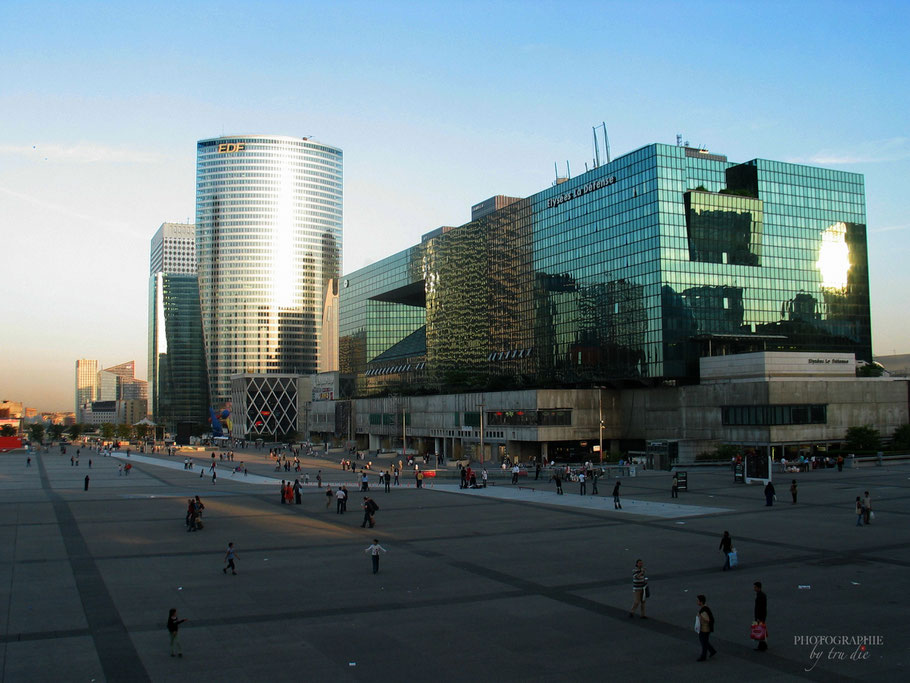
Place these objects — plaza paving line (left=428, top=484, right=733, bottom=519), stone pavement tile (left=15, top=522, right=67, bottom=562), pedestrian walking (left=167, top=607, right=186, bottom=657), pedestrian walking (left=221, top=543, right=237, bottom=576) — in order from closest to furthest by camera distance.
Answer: pedestrian walking (left=167, top=607, right=186, bottom=657) → pedestrian walking (left=221, top=543, right=237, bottom=576) → stone pavement tile (left=15, top=522, right=67, bottom=562) → plaza paving line (left=428, top=484, right=733, bottom=519)

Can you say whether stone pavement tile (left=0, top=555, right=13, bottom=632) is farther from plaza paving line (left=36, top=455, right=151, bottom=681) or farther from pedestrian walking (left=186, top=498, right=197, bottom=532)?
pedestrian walking (left=186, top=498, right=197, bottom=532)

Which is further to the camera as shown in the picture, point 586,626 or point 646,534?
point 646,534

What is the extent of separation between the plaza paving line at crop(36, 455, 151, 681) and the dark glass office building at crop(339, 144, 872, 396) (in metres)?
76.3

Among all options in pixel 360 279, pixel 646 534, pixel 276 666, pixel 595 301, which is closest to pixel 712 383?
pixel 595 301

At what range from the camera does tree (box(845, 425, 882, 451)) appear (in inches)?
3019

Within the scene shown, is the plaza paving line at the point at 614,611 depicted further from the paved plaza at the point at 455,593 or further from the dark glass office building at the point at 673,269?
the dark glass office building at the point at 673,269

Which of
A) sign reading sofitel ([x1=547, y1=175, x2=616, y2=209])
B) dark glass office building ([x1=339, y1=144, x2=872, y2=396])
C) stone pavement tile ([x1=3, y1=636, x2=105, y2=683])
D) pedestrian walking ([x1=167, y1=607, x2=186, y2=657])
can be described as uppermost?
sign reading sofitel ([x1=547, y1=175, x2=616, y2=209])

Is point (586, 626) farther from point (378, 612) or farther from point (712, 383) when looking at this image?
point (712, 383)

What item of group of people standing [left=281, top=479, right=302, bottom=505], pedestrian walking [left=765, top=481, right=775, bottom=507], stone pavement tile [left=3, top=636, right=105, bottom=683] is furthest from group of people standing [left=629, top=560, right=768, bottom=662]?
group of people standing [left=281, top=479, right=302, bottom=505]

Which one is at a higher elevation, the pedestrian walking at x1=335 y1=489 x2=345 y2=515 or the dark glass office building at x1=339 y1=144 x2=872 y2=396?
the dark glass office building at x1=339 y1=144 x2=872 y2=396

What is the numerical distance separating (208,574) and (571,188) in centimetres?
9278

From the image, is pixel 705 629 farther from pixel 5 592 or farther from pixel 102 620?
pixel 5 592

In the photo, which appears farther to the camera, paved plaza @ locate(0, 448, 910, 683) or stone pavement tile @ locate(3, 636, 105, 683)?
paved plaza @ locate(0, 448, 910, 683)

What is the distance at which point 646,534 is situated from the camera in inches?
1288
